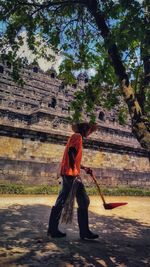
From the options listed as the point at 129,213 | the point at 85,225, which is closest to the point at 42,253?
the point at 85,225

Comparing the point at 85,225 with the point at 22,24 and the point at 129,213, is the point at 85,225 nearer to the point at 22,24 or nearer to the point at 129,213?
the point at 22,24

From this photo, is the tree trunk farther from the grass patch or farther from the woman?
the grass patch

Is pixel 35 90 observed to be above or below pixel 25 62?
above

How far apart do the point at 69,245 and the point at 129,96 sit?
8.72ft

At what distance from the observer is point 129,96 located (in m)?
4.95

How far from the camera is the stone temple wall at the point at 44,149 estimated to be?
1449cm

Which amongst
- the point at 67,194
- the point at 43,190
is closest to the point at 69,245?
the point at 67,194

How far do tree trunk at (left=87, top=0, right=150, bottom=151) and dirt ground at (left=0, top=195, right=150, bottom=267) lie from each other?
6.02ft

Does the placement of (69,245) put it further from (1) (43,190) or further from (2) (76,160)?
(1) (43,190)

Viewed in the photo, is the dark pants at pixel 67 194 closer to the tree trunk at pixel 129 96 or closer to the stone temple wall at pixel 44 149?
the tree trunk at pixel 129 96

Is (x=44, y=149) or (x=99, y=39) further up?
(x=99, y=39)

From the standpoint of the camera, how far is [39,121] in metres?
23.1

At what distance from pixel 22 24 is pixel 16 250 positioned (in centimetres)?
413

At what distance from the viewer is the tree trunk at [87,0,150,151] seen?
4656 millimetres
